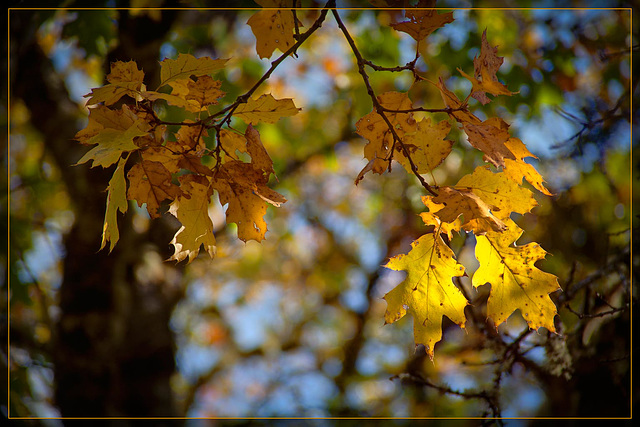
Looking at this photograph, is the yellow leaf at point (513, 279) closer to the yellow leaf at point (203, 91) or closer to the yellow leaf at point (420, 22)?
the yellow leaf at point (420, 22)

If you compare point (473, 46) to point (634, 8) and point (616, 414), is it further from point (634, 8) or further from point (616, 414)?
point (616, 414)

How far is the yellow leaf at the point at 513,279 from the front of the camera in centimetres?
96

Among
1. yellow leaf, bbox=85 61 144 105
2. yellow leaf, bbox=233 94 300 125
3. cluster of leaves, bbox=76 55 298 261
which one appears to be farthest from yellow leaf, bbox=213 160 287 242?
yellow leaf, bbox=85 61 144 105

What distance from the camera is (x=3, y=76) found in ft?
7.22

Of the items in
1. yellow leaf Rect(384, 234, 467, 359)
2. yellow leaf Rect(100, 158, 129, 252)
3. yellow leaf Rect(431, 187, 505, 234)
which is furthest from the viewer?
yellow leaf Rect(384, 234, 467, 359)

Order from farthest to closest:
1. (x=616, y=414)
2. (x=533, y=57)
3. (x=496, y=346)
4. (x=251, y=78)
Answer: (x=251, y=78) < (x=533, y=57) < (x=616, y=414) < (x=496, y=346)

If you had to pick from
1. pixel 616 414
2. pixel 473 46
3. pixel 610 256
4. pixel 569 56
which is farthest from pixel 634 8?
pixel 616 414

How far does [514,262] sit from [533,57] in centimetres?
226

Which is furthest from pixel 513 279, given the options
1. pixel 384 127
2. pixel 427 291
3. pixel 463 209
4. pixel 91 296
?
pixel 91 296

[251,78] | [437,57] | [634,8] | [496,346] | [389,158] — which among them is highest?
[251,78]

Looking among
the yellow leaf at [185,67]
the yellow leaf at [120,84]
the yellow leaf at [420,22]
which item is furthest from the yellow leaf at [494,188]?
the yellow leaf at [120,84]

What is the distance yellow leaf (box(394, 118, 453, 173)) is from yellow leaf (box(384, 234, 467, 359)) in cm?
15

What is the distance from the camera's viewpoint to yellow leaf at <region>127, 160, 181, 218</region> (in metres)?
0.88

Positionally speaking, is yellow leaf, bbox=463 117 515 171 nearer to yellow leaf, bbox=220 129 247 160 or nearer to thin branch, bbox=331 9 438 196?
thin branch, bbox=331 9 438 196
